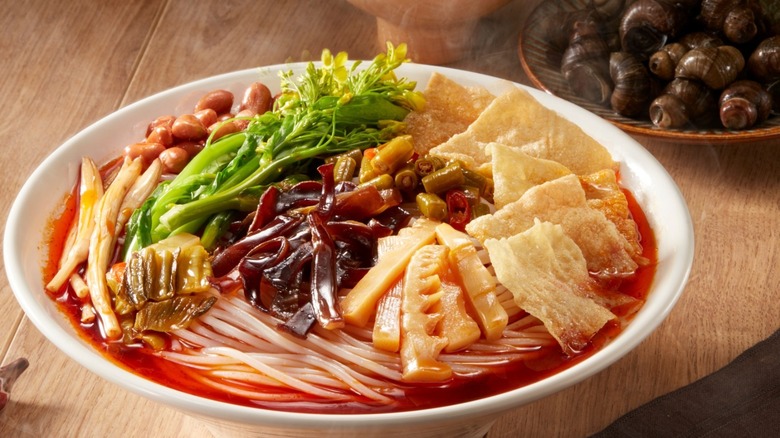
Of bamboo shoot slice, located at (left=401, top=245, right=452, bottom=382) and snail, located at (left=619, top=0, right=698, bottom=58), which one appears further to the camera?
snail, located at (left=619, top=0, right=698, bottom=58)

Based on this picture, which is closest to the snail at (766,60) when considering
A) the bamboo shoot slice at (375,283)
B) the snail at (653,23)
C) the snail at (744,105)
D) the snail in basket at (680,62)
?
the snail in basket at (680,62)

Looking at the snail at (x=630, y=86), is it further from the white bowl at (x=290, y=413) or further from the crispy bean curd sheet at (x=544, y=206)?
the crispy bean curd sheet at (x=544, y=206)

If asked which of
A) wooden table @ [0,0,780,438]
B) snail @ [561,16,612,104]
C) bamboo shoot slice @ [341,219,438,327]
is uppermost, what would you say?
bamboo shoot slice @ [341,219,438,327]

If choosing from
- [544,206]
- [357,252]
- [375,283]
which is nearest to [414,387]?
A: [375,283]

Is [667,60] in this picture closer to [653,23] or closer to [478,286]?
[653,23]

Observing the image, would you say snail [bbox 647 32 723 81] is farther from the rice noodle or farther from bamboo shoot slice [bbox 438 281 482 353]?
bamboo shoot slice [bbox 438 281 482 353]

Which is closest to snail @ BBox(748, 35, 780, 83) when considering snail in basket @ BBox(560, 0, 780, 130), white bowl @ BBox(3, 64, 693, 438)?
snail in basket @ BBox(560, 0, 780, 130)

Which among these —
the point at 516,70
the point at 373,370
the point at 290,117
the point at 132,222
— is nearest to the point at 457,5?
the point at 516,70
